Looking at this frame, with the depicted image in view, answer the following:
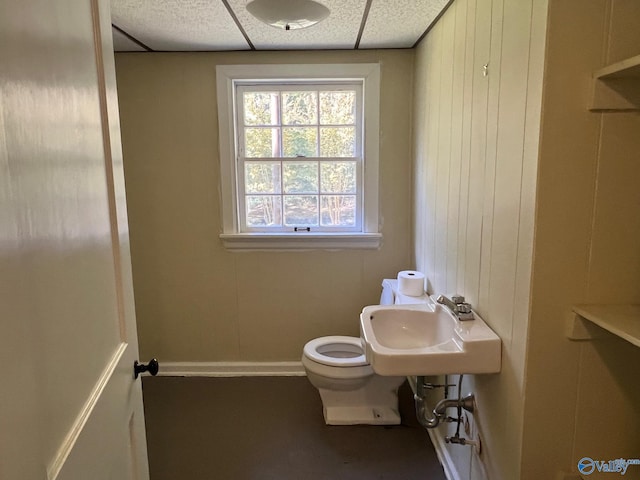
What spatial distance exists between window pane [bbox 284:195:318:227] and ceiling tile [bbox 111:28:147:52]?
123cm

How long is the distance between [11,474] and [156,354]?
260 centimetres

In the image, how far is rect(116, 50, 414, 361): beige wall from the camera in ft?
9.00

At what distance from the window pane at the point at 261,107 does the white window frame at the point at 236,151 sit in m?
0.09

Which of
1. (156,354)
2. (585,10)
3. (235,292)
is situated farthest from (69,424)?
(156,354)

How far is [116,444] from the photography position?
41.9 inches

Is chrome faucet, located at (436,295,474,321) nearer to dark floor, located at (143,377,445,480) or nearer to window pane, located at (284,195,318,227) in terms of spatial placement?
dark floor, located at (143,377,445,480)

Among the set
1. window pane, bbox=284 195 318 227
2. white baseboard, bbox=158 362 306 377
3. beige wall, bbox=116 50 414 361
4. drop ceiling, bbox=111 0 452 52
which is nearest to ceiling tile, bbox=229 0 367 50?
drop ceiling, bbox=111 0 452 52

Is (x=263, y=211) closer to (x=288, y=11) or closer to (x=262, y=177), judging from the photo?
(x=262, y=177)

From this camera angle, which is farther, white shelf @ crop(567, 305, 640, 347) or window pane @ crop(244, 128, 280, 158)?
window pane @ crop(244, 128, 280, 158)

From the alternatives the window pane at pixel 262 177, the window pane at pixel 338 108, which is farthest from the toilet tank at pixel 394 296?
the window pane at pixel 338 108

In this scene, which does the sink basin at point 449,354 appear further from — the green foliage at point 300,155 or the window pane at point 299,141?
the window pane at point 299,141

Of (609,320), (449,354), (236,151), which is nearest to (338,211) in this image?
(236,151)

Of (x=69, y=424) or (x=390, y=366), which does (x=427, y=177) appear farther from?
(x=69, y=424)

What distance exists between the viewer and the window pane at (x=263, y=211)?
2.92 m
